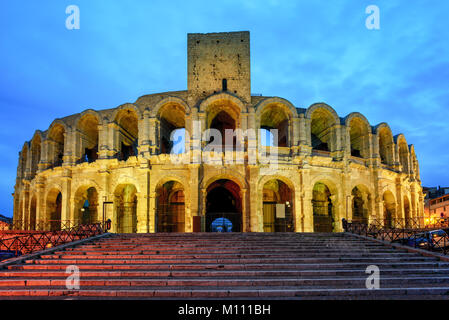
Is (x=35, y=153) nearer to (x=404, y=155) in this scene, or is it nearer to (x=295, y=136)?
(x=295, y=136)

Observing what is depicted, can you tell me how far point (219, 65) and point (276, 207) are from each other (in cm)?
1170

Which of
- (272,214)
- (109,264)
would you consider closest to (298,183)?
(272,214)

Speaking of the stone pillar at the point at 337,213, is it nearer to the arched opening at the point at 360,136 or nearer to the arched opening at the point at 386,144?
the arched opening at the point at 360,136

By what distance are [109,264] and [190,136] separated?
13224mm

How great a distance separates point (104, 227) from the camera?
18.3 metres

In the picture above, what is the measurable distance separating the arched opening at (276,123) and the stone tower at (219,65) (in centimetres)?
228

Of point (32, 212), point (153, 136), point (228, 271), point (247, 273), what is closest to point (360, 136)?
point (153, 136)

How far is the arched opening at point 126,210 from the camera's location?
87.3 feet

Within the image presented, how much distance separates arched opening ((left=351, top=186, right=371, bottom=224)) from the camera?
1060 inches

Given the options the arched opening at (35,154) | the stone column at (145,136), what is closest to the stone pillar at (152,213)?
the stone column at (145,136)

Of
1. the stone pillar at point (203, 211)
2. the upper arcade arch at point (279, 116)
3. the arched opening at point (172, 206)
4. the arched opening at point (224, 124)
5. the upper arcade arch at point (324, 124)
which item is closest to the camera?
the stone pillar at point (203, 211)

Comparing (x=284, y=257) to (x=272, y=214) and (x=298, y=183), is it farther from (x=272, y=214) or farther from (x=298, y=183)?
(x=272, y=214)
